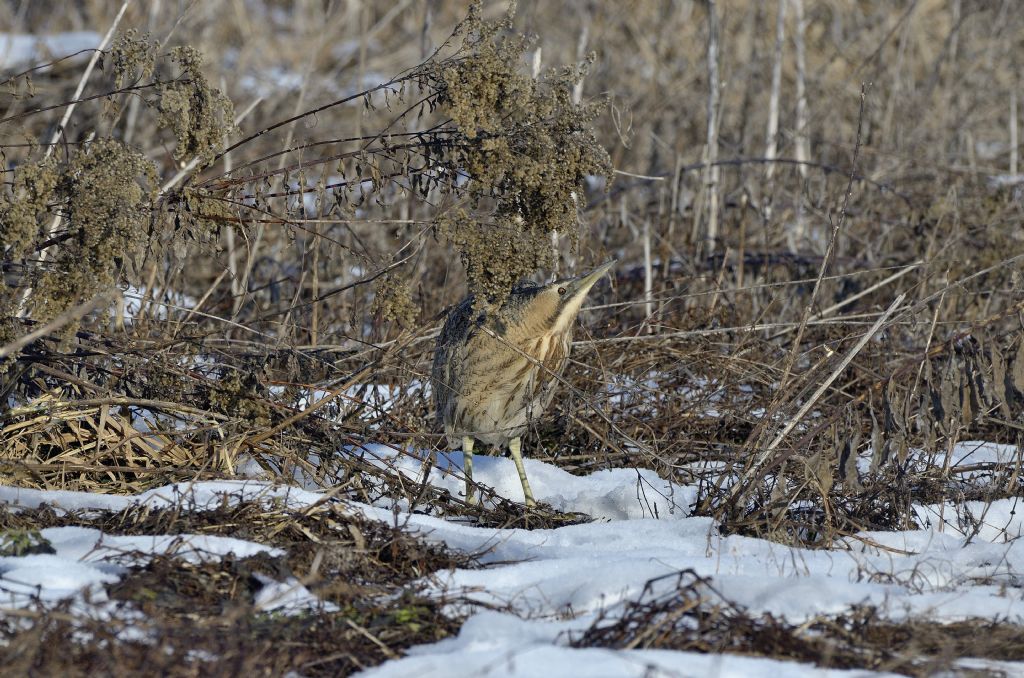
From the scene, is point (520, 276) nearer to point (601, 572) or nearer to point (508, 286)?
point (508, 286)

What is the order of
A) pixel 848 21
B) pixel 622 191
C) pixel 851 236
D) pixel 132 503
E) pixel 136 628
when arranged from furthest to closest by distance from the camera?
pixel 848 21
pixel 622 191
pixel 851 236
pixel 132 503
pixel 136 628

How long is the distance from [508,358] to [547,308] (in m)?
0.22

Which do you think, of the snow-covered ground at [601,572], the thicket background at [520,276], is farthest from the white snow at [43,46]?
the snow-covered ground at [601,572]

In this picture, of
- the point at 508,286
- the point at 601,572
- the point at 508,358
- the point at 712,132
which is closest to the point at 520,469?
the point at 508,358

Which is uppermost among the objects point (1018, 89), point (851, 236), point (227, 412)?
point (1018, 89)

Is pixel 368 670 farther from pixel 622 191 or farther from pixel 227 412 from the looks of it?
pixel 622 191

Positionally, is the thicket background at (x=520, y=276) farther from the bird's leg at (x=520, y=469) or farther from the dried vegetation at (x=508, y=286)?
the bird's leg at (x=520, y=469)

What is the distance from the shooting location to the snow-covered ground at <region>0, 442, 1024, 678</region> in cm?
243

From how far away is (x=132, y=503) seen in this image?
3.34 meters

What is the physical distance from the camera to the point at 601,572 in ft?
9.59

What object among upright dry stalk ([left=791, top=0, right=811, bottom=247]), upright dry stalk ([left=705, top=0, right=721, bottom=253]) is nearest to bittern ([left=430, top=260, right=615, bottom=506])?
upright dry stalk ([left=705, top=0, right=721, bottom=253])

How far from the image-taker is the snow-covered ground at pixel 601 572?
243cm

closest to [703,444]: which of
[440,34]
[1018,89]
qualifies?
[1018,89]

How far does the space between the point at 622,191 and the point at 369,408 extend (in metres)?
2.57
